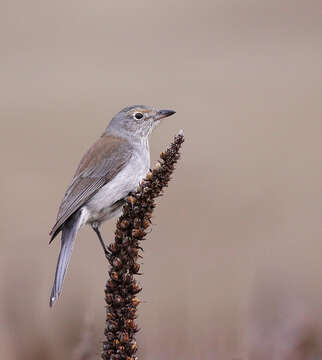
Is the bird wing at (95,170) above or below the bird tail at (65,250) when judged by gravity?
above

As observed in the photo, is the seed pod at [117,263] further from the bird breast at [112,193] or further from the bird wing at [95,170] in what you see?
the bird breast at [112,193]

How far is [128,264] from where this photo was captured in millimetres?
3293

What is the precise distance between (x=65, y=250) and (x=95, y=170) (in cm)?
88

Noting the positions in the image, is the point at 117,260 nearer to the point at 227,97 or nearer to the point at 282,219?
the point at 282,219

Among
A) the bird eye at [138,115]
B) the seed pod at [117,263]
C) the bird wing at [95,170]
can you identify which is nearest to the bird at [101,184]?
the bird wing at [95,170]

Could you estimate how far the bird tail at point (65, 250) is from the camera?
407 cm

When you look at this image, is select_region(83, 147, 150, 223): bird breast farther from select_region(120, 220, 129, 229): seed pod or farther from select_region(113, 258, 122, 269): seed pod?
select_region(113, 258, 122, 269): seed pod

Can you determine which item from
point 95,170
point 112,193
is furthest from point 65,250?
point 95,170

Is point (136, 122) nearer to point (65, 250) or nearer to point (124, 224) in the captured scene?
point (65, 250)

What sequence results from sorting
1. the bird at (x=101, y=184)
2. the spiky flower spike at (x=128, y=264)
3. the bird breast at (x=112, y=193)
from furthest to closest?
the bird breast at (x=112, y=193)
the bird at (x=101, y=184)
the spiky flower spike at (x=128, y=264)

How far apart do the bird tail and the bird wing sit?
0.25 feet

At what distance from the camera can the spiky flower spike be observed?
2.94 metres

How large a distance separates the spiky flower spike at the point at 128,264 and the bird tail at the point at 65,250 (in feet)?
2.24

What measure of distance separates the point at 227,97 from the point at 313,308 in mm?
11604
